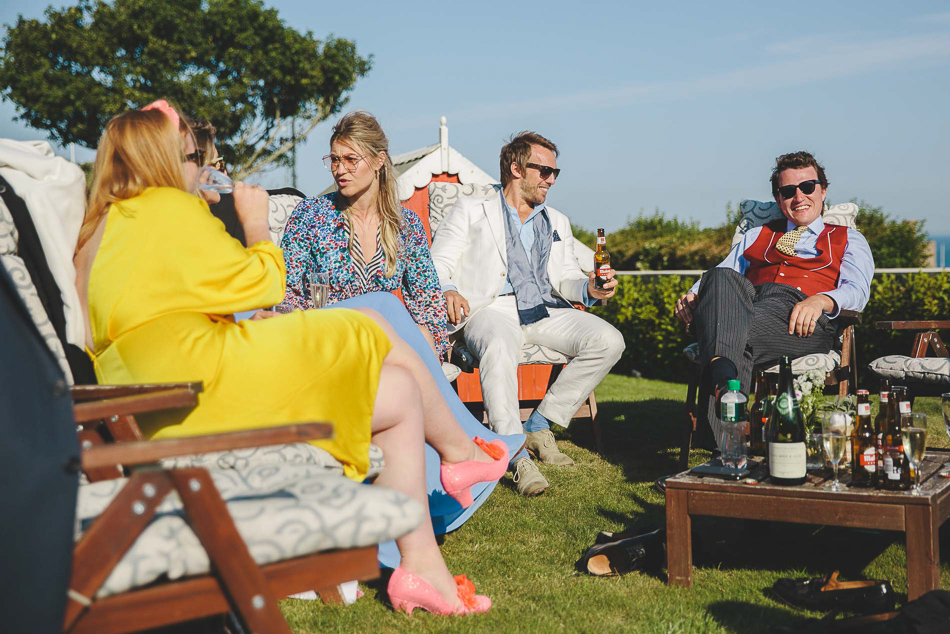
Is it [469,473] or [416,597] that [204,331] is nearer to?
[416,597]

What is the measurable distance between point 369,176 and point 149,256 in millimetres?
2133

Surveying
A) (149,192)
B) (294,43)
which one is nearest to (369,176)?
(149,192)

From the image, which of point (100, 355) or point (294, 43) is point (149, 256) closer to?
point (100, 355)

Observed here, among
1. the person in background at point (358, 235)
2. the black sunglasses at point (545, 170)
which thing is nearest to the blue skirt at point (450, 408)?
the person in background at point (358, 235)

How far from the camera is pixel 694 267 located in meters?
12.0

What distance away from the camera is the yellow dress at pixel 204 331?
2141 mm

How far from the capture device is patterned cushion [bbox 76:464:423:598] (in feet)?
4.82

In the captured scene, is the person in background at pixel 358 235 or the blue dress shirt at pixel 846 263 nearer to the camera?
the person in background at pixel 358 235

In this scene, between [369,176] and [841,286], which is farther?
[841,286]

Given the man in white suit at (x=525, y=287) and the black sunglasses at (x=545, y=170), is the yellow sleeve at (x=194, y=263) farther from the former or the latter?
the black sunglasses at (x=545, y=170)

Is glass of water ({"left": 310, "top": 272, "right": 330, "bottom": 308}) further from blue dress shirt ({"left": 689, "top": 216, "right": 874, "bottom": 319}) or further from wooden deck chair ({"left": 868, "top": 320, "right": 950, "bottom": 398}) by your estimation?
wooden deck chair ({"left": 868, "top": 320, "right": 950, "bottom": 398})

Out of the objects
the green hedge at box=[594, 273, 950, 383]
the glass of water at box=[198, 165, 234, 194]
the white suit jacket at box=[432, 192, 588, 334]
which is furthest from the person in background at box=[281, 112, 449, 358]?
the green hedge at box=[594, 273, 950, 383]

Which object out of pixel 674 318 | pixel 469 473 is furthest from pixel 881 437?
pixel 674 318

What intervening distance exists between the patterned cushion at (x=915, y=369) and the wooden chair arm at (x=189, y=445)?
11.8 feet
